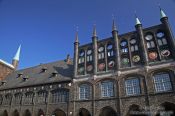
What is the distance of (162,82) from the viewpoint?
22.6 meters

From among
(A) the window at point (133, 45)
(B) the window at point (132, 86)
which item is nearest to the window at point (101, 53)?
(A) the window at point (133, 45)

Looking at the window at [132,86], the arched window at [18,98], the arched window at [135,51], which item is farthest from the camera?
the arched window at [18,98]

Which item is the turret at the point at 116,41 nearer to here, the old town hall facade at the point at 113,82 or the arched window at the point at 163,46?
the old town hall facade at the point at 113,82

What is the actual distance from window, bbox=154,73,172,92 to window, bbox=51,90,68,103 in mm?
14718

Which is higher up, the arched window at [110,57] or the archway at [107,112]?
the arched window at [110,57]

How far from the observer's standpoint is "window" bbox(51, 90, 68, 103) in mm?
29461

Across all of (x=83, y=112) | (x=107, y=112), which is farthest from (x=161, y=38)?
(x=83, y=112)

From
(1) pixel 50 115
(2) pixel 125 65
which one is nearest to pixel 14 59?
(1) pixel 50 115

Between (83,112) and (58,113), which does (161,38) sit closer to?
(83,112)

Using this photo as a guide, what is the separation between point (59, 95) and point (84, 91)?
17.1 ft

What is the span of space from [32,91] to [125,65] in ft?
62.0

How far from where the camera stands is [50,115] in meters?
29.1

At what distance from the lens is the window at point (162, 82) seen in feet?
72.6

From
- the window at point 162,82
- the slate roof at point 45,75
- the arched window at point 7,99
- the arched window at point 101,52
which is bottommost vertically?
→ the arched window at point 7,99
